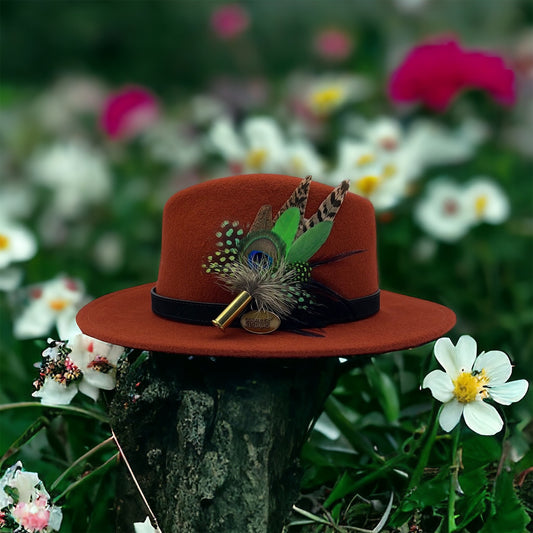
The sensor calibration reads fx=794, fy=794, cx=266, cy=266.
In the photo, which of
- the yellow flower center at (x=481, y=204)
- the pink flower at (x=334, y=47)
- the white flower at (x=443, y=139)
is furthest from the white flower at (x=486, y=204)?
the pink flower at (x=334, y=47)

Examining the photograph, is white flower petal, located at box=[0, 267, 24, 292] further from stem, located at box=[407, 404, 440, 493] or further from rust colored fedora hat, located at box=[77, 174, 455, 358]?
stem, located at box=[407, 404, 440, 493]

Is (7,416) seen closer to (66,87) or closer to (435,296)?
(435,296)

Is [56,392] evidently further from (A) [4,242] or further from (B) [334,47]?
(B) [334,47]

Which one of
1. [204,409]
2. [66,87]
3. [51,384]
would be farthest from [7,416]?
[66,87]

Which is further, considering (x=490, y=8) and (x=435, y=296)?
(x=490, y=8)

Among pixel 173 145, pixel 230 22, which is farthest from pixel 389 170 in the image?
pixel 230 22

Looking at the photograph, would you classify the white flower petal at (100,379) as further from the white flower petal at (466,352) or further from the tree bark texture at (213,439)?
the white flower petal at (466,352)
